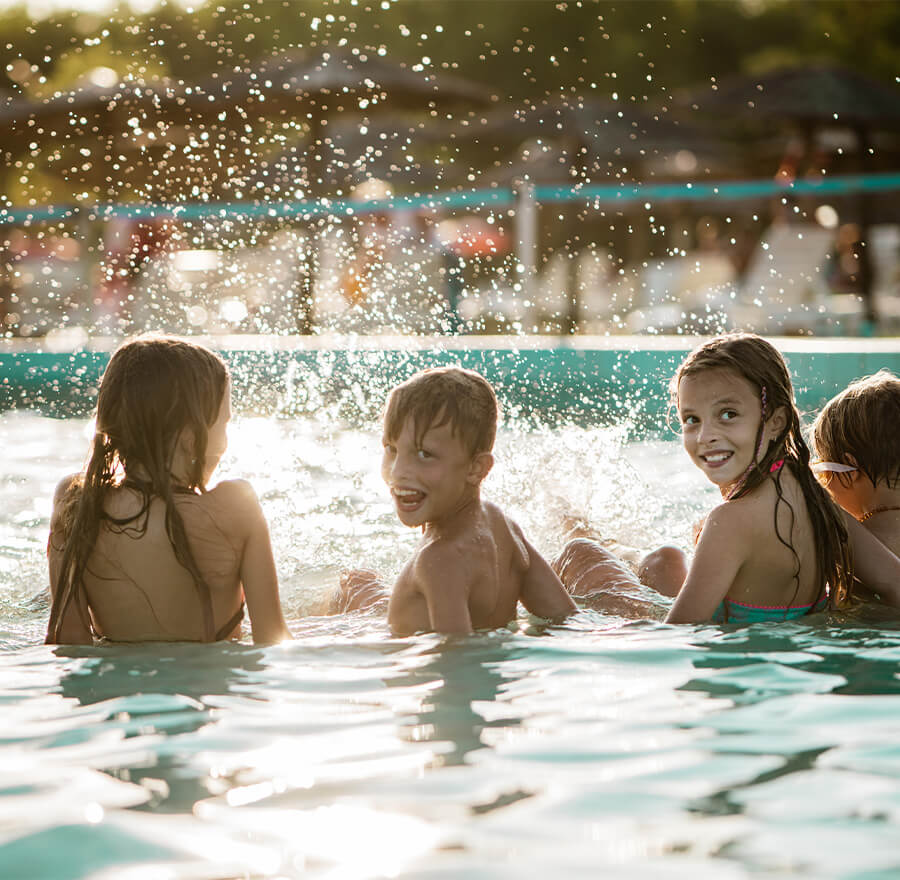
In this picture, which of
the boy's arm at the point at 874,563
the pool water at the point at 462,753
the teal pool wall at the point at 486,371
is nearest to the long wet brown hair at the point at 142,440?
the pool water at the point at 462,753

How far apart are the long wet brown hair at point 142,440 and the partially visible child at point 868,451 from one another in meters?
1.68

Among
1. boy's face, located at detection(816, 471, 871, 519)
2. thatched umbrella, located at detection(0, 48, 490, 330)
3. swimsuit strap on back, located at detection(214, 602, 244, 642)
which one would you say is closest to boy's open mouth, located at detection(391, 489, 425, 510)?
swimsuit strap on back, located at detection(214, 602, 244, 642)

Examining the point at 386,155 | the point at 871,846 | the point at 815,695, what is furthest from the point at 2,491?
the point at 386,155

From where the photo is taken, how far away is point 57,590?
2867 mm

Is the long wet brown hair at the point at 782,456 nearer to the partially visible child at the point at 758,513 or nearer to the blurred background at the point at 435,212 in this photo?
the partially visible child at the point at 758,513

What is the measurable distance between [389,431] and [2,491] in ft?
13.1

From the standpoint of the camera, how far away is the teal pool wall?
27.8 ft

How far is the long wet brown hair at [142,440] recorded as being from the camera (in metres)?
2.82

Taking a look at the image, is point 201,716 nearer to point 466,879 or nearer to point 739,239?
point 466,879

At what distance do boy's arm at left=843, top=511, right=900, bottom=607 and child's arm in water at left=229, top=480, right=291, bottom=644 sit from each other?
1448mm

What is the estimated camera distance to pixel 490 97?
48.3 ft

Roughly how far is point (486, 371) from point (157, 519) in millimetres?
6823

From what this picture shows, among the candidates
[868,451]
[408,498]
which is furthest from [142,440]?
[868,451]

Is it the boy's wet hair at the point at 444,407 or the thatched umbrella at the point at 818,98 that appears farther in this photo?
the thatched umbrella at the point at 818,98
